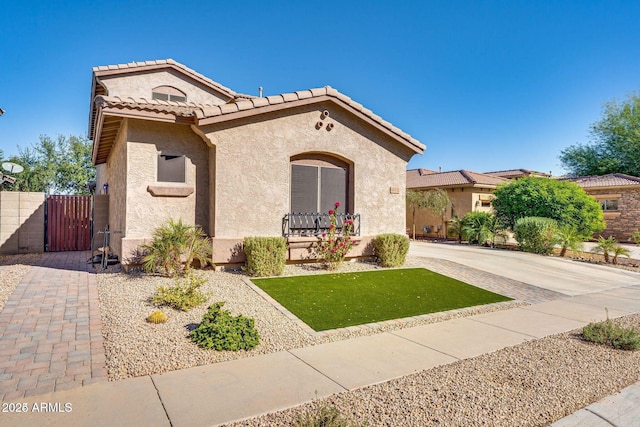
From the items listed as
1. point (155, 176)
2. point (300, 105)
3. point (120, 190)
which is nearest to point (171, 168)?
point (155, 176)

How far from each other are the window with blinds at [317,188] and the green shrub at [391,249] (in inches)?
61.2

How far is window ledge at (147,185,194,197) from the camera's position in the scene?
10.1m

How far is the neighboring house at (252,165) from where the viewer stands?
1005 centimetres

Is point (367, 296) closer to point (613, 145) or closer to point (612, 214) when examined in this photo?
point (612, 214)

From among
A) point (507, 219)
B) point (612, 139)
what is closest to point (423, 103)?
point (507, 219)

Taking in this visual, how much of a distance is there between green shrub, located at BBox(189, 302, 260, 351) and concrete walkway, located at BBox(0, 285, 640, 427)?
41 centimetres

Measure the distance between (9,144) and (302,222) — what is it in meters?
37.8

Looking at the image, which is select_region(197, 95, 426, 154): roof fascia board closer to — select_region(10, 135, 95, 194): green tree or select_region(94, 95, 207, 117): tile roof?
select_region(94, 95, 207, 117): tile roof

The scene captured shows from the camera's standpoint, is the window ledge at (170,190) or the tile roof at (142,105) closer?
the tile roof at (142,105)

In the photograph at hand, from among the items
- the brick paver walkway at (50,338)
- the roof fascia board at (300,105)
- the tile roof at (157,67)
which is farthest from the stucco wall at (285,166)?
the tile roof at (157,67)

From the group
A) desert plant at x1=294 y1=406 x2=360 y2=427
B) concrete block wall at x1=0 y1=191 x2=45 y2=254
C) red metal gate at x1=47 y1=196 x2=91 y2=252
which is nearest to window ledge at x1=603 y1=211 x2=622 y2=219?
desert plant at x1=294 y1=406 x2=360 y2=427

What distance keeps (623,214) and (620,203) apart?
0.80 metres

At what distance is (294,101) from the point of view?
1106 cm

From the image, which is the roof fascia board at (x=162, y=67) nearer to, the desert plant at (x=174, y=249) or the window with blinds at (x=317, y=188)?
the window with blinds at (x=317, y=188)
